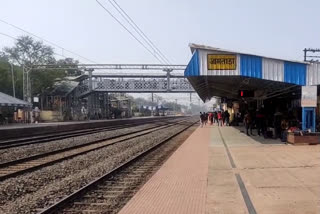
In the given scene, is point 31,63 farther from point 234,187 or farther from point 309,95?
point 234,187

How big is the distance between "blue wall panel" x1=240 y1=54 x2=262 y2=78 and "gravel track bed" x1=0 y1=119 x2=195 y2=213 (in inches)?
269

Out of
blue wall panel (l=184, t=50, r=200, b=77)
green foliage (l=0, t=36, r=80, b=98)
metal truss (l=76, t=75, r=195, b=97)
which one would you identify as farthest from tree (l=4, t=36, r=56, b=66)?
blue wall panel (l=184, t=50, r=200, b=77)

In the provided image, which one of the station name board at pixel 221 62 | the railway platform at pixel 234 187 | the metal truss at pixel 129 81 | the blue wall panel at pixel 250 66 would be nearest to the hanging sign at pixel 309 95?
the blue wall panel at pixel 250 66

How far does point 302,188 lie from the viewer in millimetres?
8672

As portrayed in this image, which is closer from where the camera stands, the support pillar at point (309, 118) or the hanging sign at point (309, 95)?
the hanging sign at point (309, 95)

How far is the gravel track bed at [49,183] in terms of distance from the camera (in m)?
8.48

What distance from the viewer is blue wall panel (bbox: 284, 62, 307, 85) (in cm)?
2011

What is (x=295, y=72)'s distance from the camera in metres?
20.1

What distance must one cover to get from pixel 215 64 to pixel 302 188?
1104 centimetres

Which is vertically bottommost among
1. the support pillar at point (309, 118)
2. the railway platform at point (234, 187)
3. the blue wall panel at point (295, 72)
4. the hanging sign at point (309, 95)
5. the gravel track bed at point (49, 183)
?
the gravel track bed at point (49, 183)

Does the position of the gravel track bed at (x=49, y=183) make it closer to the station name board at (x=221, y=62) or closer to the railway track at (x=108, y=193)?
the railway track at (x=108, y=193)

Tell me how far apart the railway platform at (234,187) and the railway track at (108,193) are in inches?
16.1

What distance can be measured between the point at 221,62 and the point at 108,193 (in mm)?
11111

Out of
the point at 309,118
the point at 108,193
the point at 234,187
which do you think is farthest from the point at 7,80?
the point at 234,187
